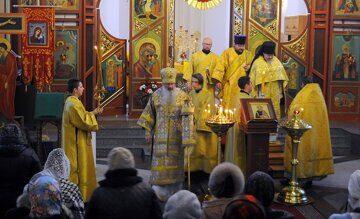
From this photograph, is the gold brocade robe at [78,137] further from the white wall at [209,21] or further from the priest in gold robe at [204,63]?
the white wall at [209,21]

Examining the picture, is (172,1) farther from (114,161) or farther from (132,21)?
(114,161)

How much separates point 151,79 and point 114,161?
9420 millimetres

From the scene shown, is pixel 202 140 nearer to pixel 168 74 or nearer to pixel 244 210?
pixel 168 74

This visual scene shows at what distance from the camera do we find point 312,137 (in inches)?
356

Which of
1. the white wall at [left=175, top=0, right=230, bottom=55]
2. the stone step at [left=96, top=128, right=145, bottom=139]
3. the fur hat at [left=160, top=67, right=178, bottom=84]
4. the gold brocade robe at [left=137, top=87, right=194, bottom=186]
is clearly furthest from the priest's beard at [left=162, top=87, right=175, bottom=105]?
the white wall at [left=175, top=0, right=230, bottom=55]

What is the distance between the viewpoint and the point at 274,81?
1056 centimetres

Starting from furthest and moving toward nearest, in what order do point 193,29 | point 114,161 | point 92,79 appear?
point 193,29 < point 92,79 < point 114,161

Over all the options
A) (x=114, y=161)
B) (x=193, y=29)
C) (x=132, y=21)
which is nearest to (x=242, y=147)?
(x=114, y=161)

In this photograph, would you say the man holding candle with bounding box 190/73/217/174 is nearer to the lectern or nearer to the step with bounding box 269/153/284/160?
the step with bounding box 269/153/284/160

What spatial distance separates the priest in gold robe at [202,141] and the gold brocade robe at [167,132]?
128 cm

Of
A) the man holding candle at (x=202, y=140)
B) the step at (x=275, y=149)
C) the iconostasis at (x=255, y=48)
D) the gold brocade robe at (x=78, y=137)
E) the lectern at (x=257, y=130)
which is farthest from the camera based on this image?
the iconostasis at (x=255, y=48)

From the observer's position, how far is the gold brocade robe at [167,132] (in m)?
8.25

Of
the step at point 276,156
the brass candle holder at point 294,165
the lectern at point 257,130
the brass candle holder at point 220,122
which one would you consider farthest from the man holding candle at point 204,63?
the brass candle holder at point 294,165

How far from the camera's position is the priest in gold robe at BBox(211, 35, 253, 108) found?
1107cm
